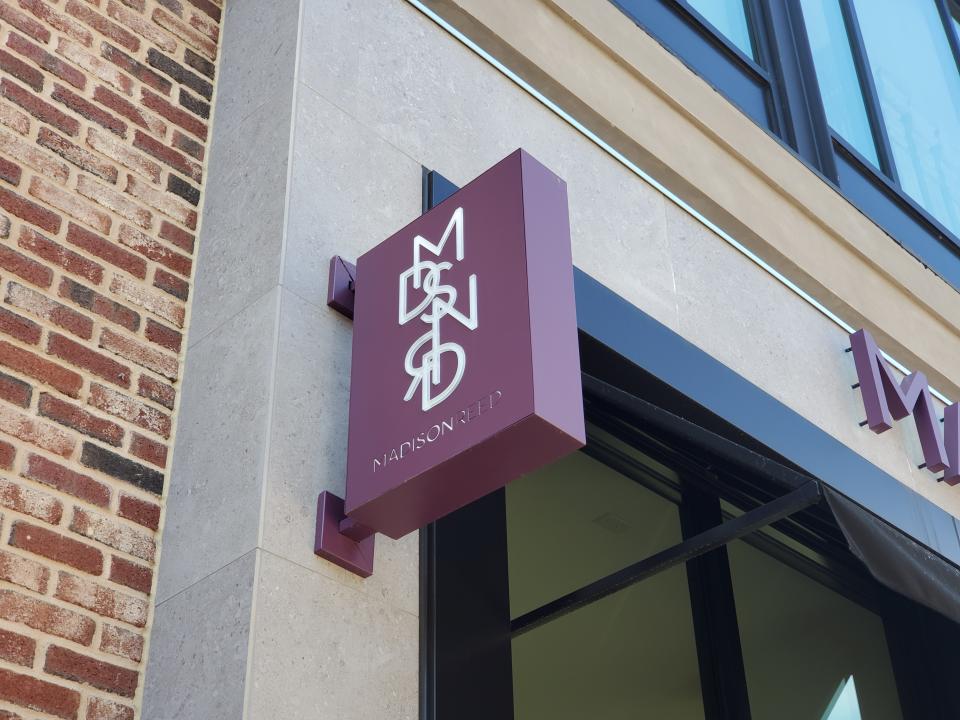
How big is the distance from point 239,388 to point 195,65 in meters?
1.49

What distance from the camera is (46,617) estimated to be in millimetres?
3393

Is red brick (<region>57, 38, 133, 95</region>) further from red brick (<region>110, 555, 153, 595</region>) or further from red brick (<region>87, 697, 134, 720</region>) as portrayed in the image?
red brick (<region>87, 697, 134, 720</region>)

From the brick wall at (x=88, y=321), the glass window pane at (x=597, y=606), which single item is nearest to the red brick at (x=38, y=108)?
the brick wall at (x=88, y=321)

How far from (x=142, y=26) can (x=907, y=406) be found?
148 inches

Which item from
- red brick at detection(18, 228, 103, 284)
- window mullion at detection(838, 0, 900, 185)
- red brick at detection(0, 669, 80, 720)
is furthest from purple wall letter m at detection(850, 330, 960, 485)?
red brick at detection(0, 669, 80, 720)

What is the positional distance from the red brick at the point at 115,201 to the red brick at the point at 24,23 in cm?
50

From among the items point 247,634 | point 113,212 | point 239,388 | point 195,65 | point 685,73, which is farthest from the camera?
point 685,73

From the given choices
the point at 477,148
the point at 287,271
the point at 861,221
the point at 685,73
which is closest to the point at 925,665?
the point at 861,221

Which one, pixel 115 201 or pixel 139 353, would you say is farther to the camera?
pixel 115 201

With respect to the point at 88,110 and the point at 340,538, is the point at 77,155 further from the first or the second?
the point at 340,538

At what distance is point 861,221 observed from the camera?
7027 millimetres

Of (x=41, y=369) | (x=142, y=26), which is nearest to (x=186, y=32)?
(x=142, y=26)

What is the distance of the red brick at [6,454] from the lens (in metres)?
3.50

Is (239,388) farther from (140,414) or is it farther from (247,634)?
(247,634)
